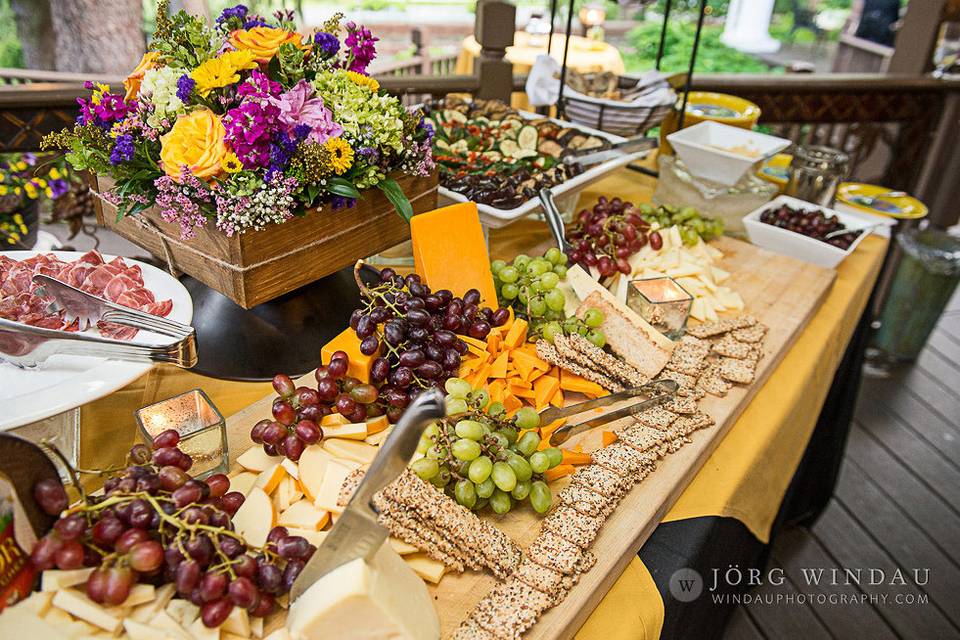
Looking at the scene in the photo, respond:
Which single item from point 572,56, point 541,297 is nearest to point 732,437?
point 541,297

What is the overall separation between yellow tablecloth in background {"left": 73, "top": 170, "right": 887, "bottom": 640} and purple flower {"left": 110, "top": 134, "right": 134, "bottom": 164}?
34 cm

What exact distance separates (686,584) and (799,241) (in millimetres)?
957

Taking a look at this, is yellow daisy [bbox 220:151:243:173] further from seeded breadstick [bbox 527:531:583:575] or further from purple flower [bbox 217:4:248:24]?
seeded breadstick [bbox 527:531:583:575]

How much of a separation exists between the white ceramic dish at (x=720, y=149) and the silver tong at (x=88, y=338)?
4.07ft

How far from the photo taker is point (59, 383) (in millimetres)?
767

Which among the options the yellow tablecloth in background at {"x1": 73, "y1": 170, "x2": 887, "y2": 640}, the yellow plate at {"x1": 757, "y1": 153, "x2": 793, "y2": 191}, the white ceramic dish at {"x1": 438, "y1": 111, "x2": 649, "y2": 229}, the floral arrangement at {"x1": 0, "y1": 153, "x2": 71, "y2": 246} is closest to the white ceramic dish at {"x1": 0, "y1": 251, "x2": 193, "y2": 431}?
the yellow tablecloth in background at {"x1": 73, "y1": 170, "x2": 887, "y2": 640}

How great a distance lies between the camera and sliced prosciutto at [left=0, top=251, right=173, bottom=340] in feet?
2.79

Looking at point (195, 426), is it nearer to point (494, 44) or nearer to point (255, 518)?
point (255, 518)

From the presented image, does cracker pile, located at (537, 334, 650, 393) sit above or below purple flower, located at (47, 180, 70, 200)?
above

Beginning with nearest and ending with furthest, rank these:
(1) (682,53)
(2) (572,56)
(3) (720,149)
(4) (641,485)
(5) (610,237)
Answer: (4) (641,485), (5) (610,237), (3) (720,149), (2) (572,56), (1) (682,53)

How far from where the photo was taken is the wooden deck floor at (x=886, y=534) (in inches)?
63.3

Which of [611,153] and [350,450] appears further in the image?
[611,153]

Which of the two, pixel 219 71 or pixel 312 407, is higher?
pixel 219 71

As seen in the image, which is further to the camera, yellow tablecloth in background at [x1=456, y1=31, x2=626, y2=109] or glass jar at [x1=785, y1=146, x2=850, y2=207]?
yellow tablecloth in background at [x1=456, y1=31, x2=626, y2=109]
